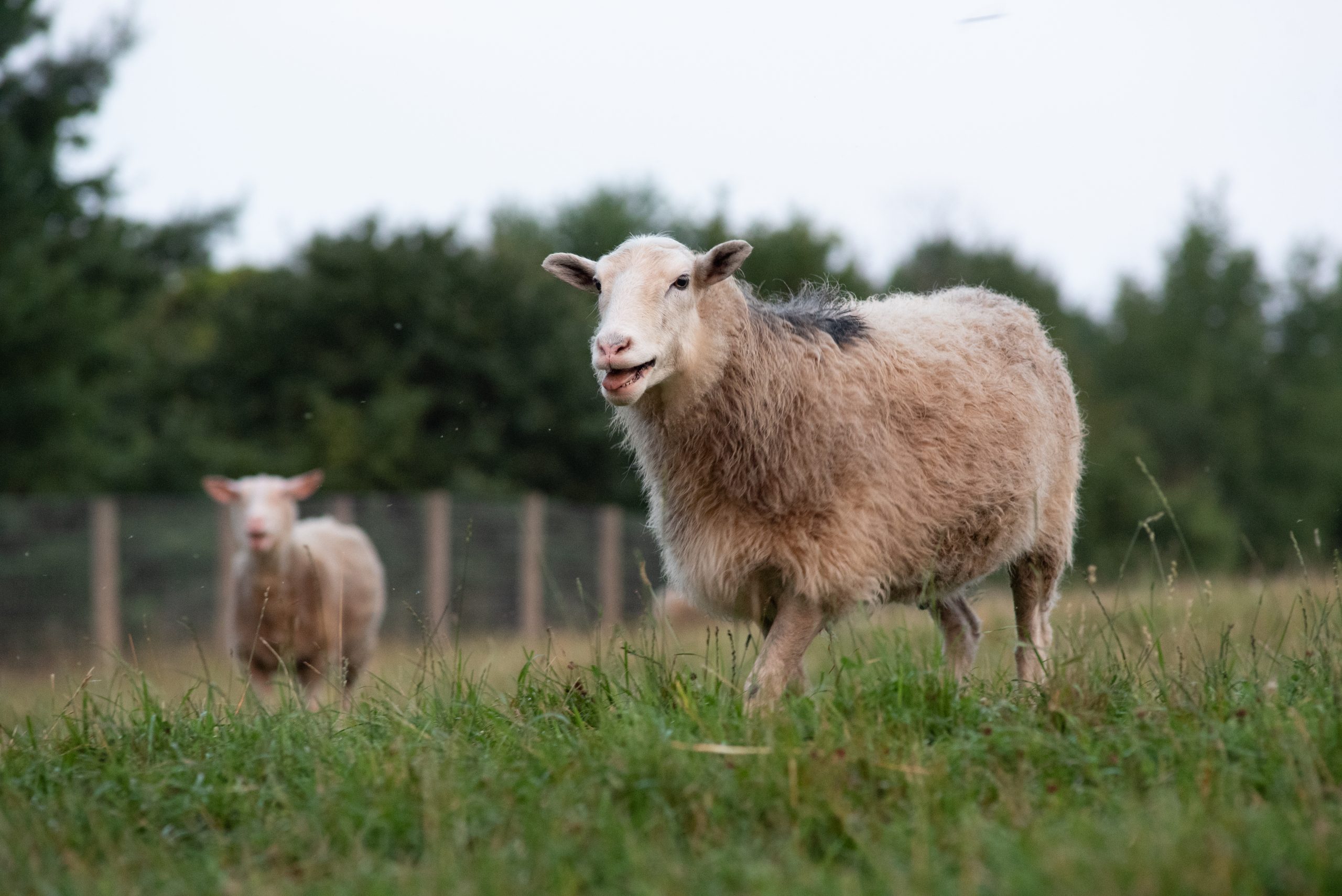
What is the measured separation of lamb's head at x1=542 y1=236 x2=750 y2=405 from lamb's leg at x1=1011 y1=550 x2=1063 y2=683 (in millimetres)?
2276

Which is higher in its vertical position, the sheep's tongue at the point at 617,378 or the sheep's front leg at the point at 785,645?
the sheep's tongue at the point at 617,378

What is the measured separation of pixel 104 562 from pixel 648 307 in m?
11.0

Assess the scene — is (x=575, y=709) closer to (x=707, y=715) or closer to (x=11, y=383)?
(x=707, y=715)

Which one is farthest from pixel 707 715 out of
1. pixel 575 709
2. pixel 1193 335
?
pixel 1193 335

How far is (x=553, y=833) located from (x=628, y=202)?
160ft

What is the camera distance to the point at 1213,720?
146 inches

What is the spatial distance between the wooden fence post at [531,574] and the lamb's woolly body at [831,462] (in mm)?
10724

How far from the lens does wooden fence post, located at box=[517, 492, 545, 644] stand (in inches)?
637

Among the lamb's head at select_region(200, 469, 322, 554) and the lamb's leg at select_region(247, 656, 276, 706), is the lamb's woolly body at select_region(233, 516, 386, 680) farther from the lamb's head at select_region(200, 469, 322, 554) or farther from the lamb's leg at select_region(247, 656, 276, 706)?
the lamb's head at select_region(200, 469, 322, 554)

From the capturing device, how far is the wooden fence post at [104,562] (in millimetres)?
13828

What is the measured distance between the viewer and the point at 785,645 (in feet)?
16.0

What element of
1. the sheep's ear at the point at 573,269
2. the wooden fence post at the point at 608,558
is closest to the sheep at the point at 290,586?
the sheep's ear at the point at 573,269

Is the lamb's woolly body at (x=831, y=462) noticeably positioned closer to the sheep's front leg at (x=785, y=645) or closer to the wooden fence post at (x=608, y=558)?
the sheep's front leg at (x=785, y=645)

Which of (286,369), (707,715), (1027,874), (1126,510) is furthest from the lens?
(1126,510)
